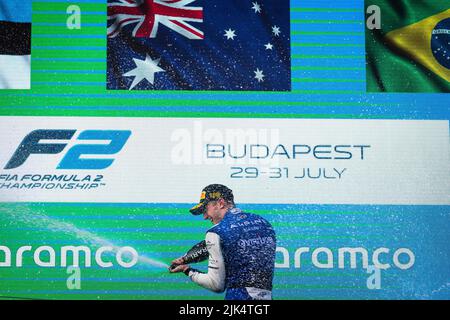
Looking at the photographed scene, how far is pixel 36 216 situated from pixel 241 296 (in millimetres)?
1058

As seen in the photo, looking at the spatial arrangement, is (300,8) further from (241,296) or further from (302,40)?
(241,296)

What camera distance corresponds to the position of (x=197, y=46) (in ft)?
11.6

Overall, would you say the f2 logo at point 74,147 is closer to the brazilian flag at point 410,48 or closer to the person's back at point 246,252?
the person's back at point 246,252

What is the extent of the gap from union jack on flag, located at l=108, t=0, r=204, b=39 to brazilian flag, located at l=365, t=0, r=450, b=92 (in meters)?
0.92

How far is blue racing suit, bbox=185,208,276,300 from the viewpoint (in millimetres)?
3324

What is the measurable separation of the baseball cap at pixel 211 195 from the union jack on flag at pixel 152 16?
0.78 m

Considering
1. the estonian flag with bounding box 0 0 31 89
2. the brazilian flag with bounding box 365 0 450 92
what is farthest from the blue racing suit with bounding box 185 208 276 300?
the estonian flag with bounding box 0 0 31 89

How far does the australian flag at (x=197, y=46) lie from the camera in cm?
348

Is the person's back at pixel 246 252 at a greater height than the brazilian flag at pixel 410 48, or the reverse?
the brazilian flag at pixel 410 48

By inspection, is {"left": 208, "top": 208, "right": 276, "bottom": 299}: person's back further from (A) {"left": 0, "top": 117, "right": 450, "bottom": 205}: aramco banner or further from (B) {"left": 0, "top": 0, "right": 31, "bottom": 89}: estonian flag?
(B) {"left": 0, "top": 0, "right": 31, "bottom": 89}: estonian flag

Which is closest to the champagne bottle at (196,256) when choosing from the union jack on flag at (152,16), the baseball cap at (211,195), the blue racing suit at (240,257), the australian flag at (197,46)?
the blue racing suit at (240,257)

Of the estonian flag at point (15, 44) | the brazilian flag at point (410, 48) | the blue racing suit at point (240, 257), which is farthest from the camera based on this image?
the brazilian flag at point (410, 48)

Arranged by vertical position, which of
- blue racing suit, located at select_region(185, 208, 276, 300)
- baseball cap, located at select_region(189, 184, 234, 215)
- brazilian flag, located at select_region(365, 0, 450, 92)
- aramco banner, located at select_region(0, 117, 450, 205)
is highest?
brazilian flag, located at select_region(365, 0, 450, 92)

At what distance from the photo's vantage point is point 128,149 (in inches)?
134
